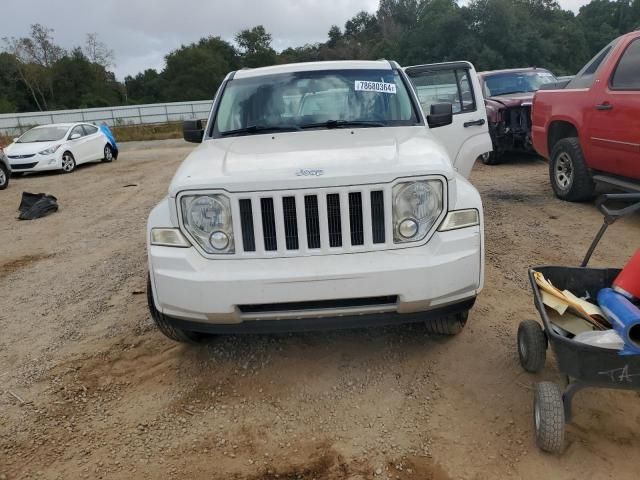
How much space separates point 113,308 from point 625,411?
378 centimetres

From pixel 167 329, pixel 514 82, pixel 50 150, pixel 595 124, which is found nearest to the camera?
pixel 167 329

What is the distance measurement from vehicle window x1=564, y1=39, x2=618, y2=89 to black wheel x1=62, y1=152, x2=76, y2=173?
13043 millimetres

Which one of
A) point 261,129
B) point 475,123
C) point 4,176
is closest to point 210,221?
point 261,129

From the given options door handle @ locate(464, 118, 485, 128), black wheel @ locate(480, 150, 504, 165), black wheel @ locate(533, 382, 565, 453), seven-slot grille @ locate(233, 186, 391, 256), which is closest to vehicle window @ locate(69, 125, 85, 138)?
black wheel @ locate(480, 150, 504, 165)

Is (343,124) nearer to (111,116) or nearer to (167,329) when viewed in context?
(167,329)

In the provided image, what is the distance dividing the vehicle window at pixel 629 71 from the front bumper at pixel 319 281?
385cm

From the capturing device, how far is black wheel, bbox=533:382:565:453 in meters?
2.45

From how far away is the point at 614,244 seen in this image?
534cm

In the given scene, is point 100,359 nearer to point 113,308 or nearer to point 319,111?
point 113,308

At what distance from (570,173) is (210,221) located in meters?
5.55

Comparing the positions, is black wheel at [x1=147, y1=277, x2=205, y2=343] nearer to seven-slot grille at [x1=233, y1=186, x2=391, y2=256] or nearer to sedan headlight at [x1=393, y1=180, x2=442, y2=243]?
seven-slot grille at [x1=233, y1=186, x2=391, y2=256]

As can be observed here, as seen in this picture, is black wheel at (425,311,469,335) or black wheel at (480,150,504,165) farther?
black wheel at (480,150,504,165)

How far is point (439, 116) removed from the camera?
175 inches

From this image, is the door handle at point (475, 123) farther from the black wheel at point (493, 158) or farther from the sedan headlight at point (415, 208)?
the black wheel at point (493, 158)
